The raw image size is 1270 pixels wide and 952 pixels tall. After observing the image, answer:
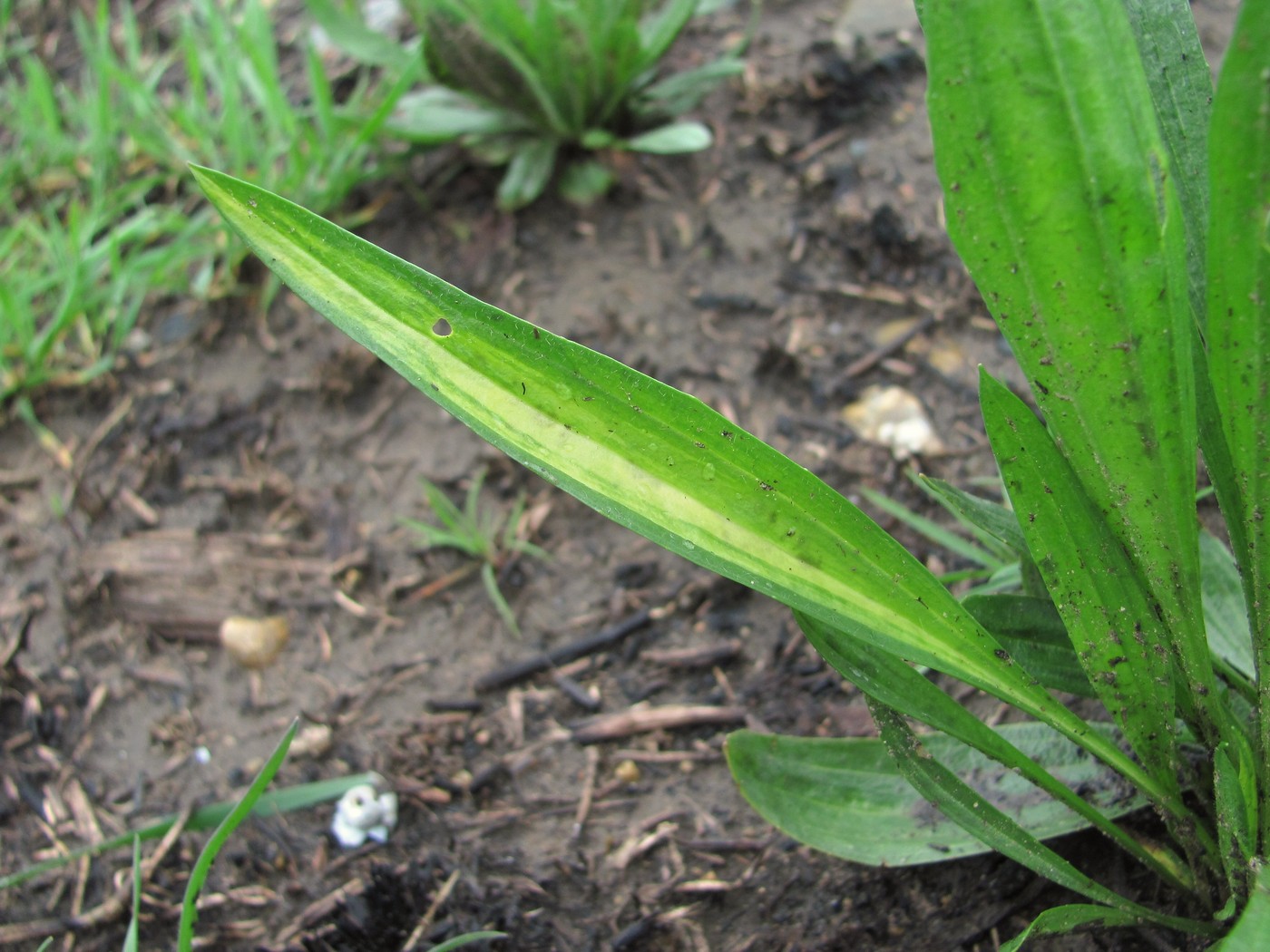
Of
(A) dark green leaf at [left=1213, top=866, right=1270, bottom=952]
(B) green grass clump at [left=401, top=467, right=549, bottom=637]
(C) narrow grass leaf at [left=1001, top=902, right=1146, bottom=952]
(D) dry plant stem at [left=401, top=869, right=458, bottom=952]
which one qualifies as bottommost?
(D) dry plant stem at [left=401, top=869, right=458, bottom=952]

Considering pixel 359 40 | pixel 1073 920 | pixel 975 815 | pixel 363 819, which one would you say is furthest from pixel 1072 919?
pixel 359 40

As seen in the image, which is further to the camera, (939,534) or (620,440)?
(939,534)

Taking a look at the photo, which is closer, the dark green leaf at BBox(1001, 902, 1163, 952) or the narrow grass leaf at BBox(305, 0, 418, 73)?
the dark green leaf at BBox(1001, 902, 1163, 952)

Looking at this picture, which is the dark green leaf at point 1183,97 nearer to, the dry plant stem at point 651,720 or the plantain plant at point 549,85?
the dry plant stem at point 651,720

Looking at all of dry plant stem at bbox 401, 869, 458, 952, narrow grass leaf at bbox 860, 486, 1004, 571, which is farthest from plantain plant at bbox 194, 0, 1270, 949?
dry plant stem at bbox 401, 869, 458, 952

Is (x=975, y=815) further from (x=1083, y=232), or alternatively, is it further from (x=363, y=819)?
(x=363, y=819)

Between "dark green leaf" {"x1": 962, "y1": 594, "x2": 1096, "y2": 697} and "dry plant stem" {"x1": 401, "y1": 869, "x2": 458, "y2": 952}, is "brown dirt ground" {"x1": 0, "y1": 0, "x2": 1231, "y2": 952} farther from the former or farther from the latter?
"dark green leaf" {"x1": 962, "y1": 594, "x2": 1096, "y2": 697}

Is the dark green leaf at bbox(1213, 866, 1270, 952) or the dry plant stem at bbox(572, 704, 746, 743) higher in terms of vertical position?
the dark green leaf at bbox(1213, 866, 1270, 952)
